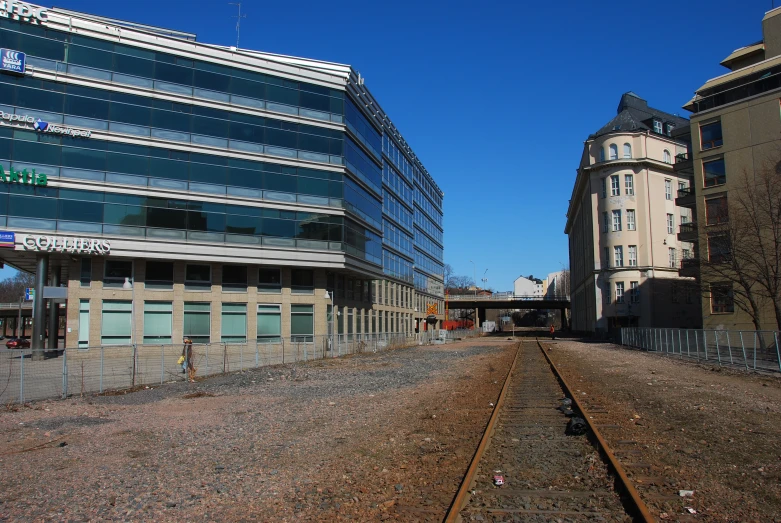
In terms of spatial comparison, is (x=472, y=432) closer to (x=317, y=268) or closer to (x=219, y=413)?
(x=219, y=413)

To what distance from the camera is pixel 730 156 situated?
44312 millimetres

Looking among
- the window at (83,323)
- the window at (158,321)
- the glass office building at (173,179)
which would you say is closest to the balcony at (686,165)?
the glass office building at (173,179)

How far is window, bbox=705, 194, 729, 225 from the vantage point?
42156 millimetres

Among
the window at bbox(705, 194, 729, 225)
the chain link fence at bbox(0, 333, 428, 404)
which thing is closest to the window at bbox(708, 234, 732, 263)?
the window at bbox(705, 194, 729, 225)

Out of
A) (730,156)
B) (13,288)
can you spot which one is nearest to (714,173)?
(730,156)

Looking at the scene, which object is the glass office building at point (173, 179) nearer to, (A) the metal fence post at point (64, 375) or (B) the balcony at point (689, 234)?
(A) the metal fence post at point (64, 375)

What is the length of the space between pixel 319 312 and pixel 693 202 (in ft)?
105

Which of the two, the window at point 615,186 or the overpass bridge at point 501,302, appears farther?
the overpass bridge at point 501,302

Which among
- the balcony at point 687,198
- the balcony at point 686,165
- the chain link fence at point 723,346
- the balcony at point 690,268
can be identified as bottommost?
the chain link fence at point 723,346

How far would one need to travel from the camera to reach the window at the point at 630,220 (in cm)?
6800

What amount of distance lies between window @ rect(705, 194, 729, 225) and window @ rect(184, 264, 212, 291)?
3396 centimetres

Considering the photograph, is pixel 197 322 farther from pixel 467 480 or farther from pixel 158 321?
pixel 467 480

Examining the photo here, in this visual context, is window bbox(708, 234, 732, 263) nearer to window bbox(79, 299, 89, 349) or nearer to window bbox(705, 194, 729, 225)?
window bbox(705, 194, 729, 225)

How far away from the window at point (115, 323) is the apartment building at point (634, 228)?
163ft
